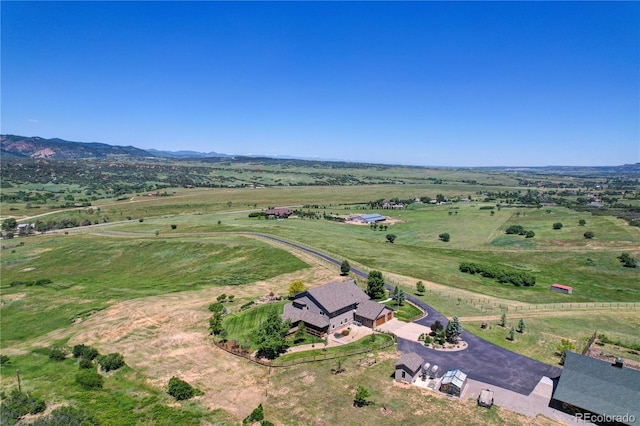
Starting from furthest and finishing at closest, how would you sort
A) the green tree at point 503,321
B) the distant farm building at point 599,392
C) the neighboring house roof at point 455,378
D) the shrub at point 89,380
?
the green tree at point 503,321
the shrub at point 89,380
the neighboring house roof at point 455,378
the distant farm building at point 599,392

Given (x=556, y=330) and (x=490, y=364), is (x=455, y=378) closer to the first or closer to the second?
(x=490, y=364)

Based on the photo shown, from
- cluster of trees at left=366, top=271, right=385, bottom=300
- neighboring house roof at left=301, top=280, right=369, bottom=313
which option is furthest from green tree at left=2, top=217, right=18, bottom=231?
cluster of trees at left=366, top=271, right=385, bottom=300

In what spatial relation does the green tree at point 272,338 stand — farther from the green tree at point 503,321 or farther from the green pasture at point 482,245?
the green pasture at point 482,245

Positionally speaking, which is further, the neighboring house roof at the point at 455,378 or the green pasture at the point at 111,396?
the neighboring house roof at the point at 455,378

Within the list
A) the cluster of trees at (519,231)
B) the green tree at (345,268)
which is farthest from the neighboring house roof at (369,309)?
the cluster of trees at (519,231)

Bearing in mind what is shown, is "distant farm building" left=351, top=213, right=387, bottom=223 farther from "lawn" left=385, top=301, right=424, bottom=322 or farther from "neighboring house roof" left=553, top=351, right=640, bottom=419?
"neighboring house roof" left=553, top=351, right=640, bottom=419

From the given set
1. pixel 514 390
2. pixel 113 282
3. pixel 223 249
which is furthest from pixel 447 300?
pixel 113 282

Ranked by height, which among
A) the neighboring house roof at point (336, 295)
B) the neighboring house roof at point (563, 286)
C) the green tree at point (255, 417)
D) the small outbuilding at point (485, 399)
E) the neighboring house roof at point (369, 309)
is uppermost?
the neighboring house roof at point (336, 295)
